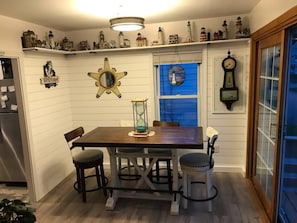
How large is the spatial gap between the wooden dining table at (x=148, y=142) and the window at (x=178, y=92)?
861mm

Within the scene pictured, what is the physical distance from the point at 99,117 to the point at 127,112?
510 millimetres

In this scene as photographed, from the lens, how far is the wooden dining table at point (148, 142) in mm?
2668

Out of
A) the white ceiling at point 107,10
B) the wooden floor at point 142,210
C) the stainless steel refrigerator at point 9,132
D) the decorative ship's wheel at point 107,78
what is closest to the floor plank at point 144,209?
the wooden floor at point 142,210

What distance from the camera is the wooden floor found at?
2.80 metres

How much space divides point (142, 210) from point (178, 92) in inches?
75.7

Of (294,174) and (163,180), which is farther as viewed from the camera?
(163,180)

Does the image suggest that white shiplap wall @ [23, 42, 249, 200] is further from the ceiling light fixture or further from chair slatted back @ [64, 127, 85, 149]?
the ceiling light fixture

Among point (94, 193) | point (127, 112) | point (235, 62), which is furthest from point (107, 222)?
point (235, 62)

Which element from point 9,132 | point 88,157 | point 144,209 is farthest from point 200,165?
point 9,132

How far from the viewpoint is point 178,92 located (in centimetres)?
405

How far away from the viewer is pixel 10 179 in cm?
381

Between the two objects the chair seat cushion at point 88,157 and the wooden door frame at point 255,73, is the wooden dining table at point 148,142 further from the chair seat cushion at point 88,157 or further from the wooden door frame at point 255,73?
the wooden door frame at point 255,73

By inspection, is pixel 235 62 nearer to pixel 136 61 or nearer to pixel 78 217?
pixel 136 61

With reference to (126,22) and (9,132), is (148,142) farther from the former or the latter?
(9,132)
